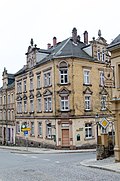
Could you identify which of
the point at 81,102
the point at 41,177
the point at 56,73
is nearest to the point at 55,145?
the point at 81,102

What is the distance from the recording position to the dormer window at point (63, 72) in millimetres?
36156

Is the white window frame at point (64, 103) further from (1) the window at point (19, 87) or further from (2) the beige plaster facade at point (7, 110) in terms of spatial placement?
(2) the beige plaster facade at point (7, 110)

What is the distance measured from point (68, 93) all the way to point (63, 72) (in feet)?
9.20

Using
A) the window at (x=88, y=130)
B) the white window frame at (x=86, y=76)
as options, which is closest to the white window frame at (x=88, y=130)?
the window at (x=88, y=130)

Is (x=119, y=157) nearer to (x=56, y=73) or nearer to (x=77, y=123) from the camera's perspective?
(x=77, y=123)

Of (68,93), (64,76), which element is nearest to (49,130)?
(68,93)

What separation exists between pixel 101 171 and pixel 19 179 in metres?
4.96

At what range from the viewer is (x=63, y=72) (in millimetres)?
36469

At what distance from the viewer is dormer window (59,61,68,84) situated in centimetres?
3616

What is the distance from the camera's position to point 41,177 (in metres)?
15.4

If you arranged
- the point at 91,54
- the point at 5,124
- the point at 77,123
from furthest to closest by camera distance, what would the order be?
the point at 5,124 < the point at 91,54 < the point at 77,123

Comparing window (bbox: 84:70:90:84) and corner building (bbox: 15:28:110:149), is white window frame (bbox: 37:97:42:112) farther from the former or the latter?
window (bbox: 84:70:90:84)

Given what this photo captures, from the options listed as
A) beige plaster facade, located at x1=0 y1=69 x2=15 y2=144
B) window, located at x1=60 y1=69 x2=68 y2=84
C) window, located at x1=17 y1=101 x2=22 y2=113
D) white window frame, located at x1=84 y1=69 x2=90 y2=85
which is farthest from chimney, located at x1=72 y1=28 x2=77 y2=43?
beige plaster facade, located at x1=0 y1=69 x2=15 y2=144

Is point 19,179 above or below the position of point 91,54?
below
